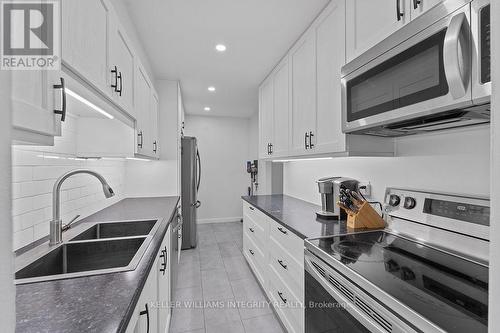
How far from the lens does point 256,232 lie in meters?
2.53

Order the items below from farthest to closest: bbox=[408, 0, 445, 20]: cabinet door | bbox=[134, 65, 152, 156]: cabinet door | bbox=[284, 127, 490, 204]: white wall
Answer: bbox=[134, 65, 152, 156]: cabinet door, bbox=[284, 127, 490, 204]: white wall, bbox=[408, 0, 445, 20]: cabinet door

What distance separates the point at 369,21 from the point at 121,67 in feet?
5.09

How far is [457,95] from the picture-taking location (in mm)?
800

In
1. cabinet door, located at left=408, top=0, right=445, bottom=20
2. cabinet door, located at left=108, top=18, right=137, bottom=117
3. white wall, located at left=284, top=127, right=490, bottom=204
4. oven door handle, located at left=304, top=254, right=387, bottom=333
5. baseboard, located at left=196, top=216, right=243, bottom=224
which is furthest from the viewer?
baseboard, located at left=196, top=216, right=243, bottom=224

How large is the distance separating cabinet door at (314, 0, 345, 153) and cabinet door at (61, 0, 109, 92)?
1.43 m

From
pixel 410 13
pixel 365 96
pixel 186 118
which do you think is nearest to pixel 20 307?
pixel 365 96

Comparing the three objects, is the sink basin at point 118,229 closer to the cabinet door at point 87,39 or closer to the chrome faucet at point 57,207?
the chrome faucet at point 57,207

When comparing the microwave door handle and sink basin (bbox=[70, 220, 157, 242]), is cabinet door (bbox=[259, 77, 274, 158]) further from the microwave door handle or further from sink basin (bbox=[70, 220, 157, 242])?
the microwave door handle

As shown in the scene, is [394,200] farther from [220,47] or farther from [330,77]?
[220,47]

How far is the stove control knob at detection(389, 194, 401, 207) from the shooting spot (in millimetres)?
1389

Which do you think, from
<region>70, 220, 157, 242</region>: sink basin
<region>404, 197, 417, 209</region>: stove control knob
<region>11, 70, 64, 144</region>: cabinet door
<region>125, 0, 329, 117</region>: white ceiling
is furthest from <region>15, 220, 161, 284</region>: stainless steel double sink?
<region>125, 0, 329, 117</region>: white ceiling

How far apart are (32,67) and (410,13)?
4.89 ft

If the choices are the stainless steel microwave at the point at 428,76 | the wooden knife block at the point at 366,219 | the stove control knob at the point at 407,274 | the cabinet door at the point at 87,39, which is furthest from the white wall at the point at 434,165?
the cabinet door at the point at 87,39

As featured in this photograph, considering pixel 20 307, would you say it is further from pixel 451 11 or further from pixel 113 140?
pixel 451 11
